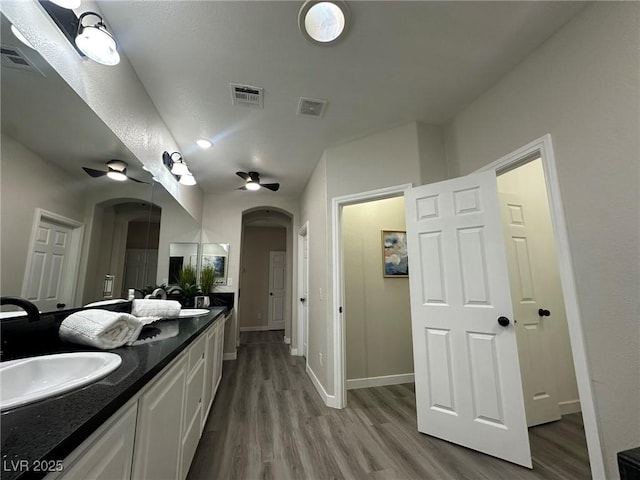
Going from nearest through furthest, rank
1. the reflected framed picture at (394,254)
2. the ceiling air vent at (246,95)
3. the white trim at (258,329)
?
the ceiling air vent at (246,95), the reflected framed picture at (394,254), the white trim at (258,329)

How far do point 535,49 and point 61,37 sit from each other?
2.61m

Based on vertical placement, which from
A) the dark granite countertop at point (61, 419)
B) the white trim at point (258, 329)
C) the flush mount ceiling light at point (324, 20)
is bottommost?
the white trim at point (258, 329)

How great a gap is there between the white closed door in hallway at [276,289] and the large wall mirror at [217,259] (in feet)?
8.35

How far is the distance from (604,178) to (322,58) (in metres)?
1.73

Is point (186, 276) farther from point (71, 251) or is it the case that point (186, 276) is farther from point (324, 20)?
point (324, 20)

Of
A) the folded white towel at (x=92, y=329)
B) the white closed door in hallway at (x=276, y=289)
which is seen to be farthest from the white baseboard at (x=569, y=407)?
the white closed door in hallway at (x=276, y=289)

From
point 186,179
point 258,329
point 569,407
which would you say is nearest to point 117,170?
point 186,179

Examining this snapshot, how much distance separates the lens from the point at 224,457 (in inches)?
69.7

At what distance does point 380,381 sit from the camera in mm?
3078

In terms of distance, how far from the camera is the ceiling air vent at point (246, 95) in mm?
1984

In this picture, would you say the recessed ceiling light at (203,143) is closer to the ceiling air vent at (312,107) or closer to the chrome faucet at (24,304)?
the ceiling air vent at (312,107)

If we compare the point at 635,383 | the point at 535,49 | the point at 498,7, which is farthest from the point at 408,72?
the point at 635,383

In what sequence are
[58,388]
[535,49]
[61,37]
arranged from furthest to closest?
1. [535,49]
2. [61,37]
3. [58,388]

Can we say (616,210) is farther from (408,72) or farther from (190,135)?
(190,135)
